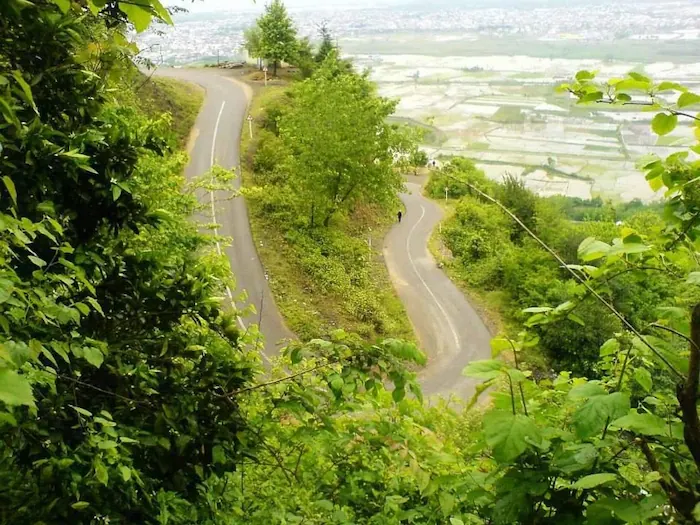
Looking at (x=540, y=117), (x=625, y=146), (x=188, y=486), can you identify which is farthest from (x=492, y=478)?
(x=540, y=117)

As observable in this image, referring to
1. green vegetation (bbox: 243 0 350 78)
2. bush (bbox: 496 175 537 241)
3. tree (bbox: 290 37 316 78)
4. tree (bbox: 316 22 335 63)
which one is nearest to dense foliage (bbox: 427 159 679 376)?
bush (bbox: 496 175 537 241)

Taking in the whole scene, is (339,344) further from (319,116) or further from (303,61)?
(303,61)

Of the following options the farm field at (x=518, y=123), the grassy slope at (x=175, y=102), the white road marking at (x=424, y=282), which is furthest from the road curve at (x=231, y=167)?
the farm field at (x=518, y=123)

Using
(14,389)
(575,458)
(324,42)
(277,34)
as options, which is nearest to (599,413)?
(575,458)

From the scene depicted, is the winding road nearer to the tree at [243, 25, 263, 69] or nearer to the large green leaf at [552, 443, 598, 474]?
the tree at [243, 25, 263, 69]

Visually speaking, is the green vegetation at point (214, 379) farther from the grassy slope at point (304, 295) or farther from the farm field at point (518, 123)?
the farm field at point (518, 123)

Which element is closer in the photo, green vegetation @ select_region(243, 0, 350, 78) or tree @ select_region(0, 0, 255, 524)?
tree @ select_region(0, 0, 255, 524)

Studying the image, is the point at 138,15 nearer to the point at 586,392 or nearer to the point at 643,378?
the point at 586,392
